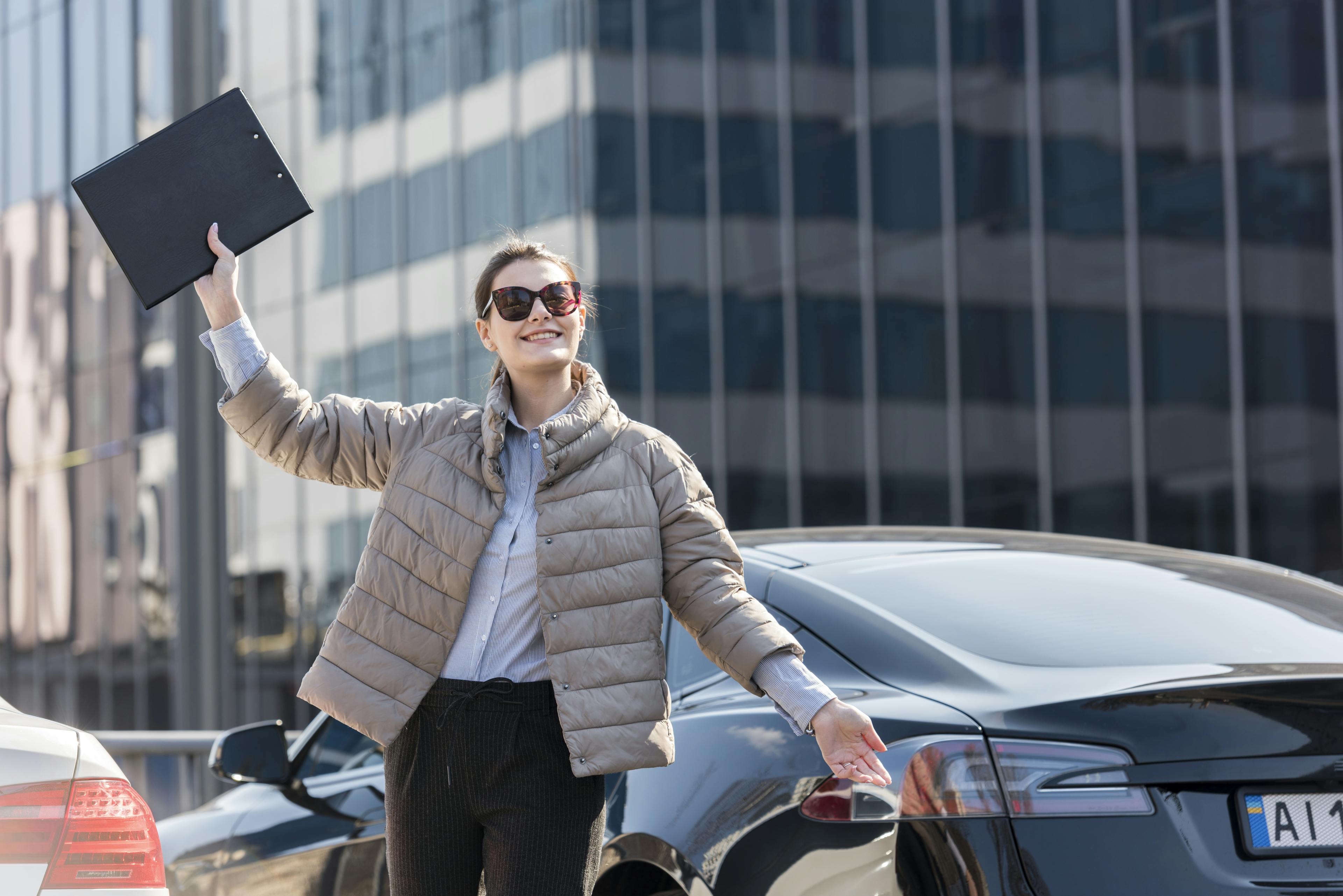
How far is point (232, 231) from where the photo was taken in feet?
9.37

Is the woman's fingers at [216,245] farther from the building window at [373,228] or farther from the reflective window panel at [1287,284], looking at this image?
the building window at [373,228]

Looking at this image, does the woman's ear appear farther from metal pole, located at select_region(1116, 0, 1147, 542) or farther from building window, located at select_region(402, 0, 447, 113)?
building window, located at select_region(402, 0, 447, 113)

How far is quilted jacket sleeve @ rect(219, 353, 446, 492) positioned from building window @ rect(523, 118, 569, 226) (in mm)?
19241

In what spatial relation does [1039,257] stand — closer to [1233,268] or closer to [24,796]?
[1233,268]

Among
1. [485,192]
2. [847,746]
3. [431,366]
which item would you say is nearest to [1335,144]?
[485,192]

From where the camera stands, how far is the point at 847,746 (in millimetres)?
2600

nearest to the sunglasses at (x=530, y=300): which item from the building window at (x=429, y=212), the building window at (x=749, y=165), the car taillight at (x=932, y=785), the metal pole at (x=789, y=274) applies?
Answer: the car taillight at (x=932, y=785)

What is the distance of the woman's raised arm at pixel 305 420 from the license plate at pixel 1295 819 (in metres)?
1.53

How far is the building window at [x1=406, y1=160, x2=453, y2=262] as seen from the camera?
24.3 metres

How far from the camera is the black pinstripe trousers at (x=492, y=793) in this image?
2.65 metres

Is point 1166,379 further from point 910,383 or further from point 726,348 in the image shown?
point 726,348

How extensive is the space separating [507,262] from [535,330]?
0.16 m

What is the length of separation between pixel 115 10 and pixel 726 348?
1548 cm

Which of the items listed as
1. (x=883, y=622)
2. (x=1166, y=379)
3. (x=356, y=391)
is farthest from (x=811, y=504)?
(x=883, y=622)
